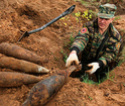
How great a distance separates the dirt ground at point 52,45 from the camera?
156cm

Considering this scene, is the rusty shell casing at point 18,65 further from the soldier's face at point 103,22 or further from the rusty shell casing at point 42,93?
the soldier's face at point 103,22

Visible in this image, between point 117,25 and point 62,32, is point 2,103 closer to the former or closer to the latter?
point 62,32

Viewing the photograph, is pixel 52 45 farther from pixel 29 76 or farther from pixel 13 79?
pixel 13 79

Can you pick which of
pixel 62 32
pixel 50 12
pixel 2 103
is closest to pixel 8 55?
pixel 2 103

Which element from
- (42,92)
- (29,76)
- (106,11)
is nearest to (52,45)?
(29,76)

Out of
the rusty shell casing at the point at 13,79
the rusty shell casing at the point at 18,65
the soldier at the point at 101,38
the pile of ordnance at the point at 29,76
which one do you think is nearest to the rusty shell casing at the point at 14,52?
the pile of ordnance at the point at 29,76

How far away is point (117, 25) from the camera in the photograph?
3.38 m

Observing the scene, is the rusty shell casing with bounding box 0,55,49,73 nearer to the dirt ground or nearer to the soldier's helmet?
the dirt ground

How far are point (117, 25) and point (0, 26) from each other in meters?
2.86

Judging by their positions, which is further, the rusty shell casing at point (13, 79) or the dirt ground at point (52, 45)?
the rusty shell casing at point (13, 79)

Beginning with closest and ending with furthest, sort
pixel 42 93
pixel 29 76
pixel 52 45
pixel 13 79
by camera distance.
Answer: pixel 42 93 < pixel 13 79 < pixel 29 76 < pixel 52 45

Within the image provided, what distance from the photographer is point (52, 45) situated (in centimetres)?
294

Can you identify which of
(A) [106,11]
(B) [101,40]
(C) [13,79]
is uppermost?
(A) [106,11]

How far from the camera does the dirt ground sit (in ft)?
5.11
